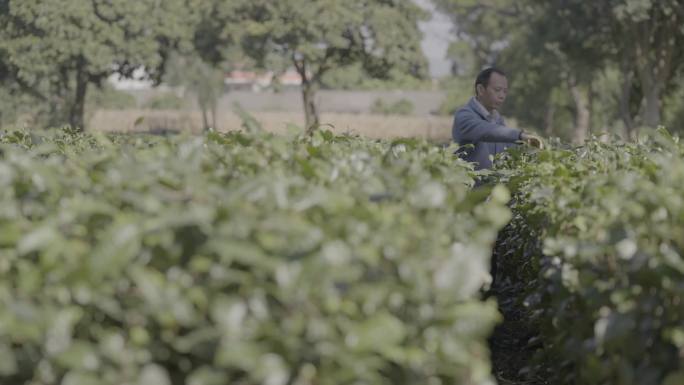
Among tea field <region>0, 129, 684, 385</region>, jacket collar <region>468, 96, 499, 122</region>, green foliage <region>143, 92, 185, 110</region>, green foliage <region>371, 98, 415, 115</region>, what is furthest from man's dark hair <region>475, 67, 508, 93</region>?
green foliage <region>143, 92, 185, 110</region>

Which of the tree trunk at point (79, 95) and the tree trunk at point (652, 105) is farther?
the tree trunk at point (79, 95)

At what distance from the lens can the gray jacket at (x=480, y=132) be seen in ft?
27.2

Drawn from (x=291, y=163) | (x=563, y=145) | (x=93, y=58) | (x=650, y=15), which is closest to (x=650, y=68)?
(x=650, y=15)

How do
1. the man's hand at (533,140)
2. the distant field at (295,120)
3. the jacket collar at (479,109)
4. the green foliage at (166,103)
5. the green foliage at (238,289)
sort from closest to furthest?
1. the green foliage at (238,289)
2. the man's hand at (533,140)
3. the jacket collar at (479,109)
4. the distant field at (295,120)
5. the green foliage at (166,103)

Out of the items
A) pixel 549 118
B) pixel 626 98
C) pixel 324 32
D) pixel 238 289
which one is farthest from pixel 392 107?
pixel 238 289

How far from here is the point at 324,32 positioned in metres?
48.5

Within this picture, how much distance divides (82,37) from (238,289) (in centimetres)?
4254

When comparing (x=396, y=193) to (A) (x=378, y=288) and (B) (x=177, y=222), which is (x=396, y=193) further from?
(B) (x=177, y=222)

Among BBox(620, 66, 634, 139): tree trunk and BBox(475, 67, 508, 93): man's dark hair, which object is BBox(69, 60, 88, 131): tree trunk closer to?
BBox(620, 66, 634, 139): tree trunk

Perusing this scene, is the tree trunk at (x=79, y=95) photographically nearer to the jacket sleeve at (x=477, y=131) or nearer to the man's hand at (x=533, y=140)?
the jacket sleeve at (x=477, y=131)

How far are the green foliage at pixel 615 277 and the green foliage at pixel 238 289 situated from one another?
54cm

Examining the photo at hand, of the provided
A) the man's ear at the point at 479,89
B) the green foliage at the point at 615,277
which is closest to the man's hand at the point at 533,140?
the man's ear at the point at 479,89

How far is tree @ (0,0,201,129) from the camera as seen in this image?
4312cm

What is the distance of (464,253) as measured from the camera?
3.20m
